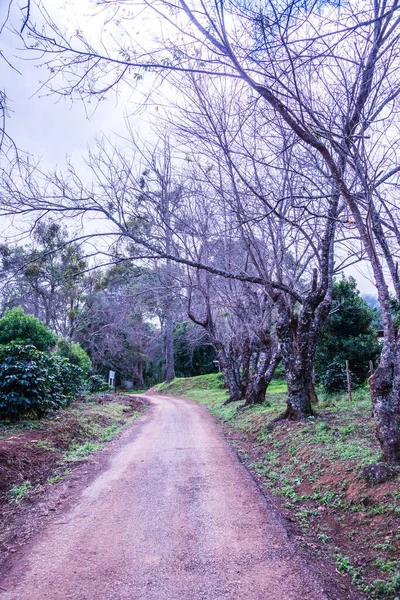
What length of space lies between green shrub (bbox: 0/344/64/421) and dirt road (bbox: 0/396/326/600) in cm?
423

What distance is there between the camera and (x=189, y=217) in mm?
13117

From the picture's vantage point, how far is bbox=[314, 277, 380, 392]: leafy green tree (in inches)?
690

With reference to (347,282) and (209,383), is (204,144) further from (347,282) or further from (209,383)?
(209,383)

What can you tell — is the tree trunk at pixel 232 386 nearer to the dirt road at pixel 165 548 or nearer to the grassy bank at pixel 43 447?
the grassy bank at pixel 43 447

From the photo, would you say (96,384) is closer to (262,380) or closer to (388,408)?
(262,380)

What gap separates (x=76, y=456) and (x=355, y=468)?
5272 mm

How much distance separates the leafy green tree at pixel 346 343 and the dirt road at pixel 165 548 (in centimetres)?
1169

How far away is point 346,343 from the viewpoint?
1773 centimetres

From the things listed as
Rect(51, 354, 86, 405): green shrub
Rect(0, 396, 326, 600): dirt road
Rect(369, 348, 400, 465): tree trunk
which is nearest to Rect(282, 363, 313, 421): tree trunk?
Rect(0, 396, 326, 600): dirt road

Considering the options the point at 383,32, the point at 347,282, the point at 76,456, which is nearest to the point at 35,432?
the point at 76,456

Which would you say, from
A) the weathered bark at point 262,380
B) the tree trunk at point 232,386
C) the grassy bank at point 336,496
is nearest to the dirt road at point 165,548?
the grassy bank at point 336,496

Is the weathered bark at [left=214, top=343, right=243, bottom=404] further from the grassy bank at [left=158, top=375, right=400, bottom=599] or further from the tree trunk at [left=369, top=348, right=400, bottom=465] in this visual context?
the tree trunk at [left=369, top=348, right=400, bottom=465]

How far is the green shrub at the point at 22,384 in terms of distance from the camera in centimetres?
990

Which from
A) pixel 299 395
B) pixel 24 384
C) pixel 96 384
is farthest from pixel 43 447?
pixel 96 384
